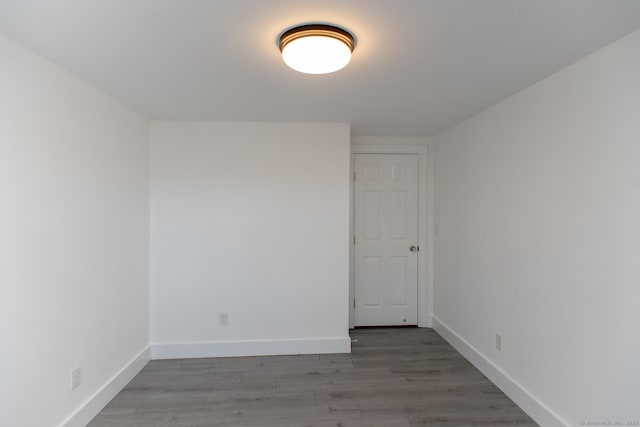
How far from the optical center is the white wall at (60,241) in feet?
5.30

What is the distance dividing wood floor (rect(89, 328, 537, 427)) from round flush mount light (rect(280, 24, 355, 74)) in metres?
2.16

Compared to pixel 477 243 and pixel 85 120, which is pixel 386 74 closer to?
pixel 477 243

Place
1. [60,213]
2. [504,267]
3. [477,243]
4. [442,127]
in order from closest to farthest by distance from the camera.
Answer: [60,213]
[504,267]
[477,243]
[442,127]

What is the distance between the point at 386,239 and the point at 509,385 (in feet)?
5.99

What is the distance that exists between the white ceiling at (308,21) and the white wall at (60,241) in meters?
0.24

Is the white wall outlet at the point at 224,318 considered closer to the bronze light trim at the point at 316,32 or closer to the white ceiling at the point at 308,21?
the white ceiling at the point at 308,21

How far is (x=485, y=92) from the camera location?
231 cm

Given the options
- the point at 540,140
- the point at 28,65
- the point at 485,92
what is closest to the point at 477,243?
the point at 540,140

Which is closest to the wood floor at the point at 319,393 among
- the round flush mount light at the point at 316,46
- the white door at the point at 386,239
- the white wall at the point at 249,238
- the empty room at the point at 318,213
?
the empty room at the point at 318,213

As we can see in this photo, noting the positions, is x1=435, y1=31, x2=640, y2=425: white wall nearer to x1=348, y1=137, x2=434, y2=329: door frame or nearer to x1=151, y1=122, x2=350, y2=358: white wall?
x1=348, y1=137, x2=434, y2=329: door frame

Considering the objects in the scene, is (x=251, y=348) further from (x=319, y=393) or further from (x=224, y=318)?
(x=319, y=393)

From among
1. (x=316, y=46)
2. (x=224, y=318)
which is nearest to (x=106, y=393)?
(x=224, y=318)

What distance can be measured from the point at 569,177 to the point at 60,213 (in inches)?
118

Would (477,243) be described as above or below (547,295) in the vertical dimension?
above
